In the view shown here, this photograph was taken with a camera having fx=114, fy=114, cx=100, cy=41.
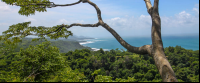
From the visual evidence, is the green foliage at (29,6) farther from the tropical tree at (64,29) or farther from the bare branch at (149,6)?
the bare branch at (149,6)

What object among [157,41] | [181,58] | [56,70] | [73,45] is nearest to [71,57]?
[56,70]

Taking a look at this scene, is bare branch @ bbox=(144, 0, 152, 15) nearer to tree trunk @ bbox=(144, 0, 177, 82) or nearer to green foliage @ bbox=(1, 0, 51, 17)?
tree trunk @ bbox=(144, 0, 177, 82)

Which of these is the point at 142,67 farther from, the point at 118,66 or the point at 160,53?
the point at 160,53

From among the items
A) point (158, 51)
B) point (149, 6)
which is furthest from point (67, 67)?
point (158, 51)

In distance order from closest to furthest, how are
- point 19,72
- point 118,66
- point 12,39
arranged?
point 12,39, point 19,72, point 118,66

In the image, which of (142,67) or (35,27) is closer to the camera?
(35,27)

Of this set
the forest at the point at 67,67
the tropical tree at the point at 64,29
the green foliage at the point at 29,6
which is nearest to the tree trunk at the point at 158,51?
the tropical tree at the point at 64,29

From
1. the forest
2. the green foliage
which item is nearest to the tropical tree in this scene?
the green foliage

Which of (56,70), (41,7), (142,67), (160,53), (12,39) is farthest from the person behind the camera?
(142,67)

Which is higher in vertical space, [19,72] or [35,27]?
[35,27]
